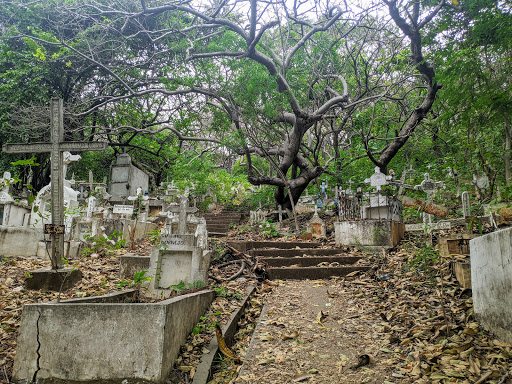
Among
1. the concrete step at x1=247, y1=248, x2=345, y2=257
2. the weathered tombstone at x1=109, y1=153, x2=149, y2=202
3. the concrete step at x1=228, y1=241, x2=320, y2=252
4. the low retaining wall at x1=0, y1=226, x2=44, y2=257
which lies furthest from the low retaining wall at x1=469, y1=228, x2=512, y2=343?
the weathered tombstone at x1=109, y1=153, x2=149, y2=202

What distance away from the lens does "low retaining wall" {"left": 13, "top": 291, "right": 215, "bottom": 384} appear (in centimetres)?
290

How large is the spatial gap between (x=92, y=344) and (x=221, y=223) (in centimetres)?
1184

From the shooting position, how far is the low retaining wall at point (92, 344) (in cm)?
290

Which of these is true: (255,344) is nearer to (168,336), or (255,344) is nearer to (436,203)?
(168,336)

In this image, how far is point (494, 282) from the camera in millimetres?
2842

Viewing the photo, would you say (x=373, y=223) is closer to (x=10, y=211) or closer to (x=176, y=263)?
(x=176, y=263)

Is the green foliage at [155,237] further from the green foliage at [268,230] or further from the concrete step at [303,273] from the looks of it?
the green foliage at [268,230]

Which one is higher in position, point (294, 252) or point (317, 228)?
point (317, 228)

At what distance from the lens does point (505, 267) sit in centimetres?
264

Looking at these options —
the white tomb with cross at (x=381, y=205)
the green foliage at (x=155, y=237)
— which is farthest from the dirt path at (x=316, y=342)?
the white tomb with cross at (x=381, y=205)

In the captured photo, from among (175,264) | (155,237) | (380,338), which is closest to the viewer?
(380,338)

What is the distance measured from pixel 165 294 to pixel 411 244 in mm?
5163

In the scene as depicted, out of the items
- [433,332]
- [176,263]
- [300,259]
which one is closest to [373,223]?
[300,259]

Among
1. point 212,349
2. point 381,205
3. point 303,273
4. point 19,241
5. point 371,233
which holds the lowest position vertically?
point 212,349
